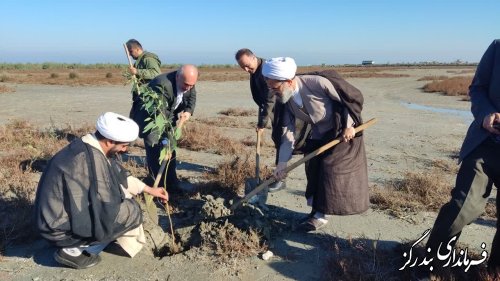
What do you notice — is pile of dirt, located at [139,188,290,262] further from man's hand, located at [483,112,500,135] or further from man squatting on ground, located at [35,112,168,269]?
man's hand, located at [483,112,500,135]

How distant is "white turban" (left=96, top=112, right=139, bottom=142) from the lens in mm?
3061

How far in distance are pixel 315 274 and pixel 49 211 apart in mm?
2071

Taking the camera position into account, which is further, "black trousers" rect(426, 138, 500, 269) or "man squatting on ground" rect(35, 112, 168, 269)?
"man squatting on ground" rect(35, 112, 168, 269)

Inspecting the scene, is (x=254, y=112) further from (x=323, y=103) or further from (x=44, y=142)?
(x=323, y=103)

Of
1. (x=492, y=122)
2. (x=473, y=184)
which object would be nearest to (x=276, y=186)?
(x=473, y=184)

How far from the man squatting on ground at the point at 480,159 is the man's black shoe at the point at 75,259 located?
267cm

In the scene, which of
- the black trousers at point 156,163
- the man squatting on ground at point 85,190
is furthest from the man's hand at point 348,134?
the black trousers at point 156,163

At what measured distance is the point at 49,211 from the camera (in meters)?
3.08

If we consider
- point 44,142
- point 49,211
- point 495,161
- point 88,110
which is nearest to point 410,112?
point 88,110

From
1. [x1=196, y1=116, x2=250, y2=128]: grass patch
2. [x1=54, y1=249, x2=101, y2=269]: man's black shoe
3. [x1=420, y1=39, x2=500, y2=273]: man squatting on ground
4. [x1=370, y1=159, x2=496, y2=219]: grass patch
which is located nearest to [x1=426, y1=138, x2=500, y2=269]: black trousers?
[x1=420, y1=39, x2=500, y2=273]: man squatting on ground

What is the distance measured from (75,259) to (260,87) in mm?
3061

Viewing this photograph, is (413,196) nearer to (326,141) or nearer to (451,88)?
(326,141)

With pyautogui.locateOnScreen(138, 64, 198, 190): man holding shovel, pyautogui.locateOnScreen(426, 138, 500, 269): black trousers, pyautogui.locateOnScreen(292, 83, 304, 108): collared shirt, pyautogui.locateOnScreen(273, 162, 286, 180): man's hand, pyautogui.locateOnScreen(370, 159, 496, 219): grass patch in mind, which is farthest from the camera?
pyautogui.locateOnScreen(370, 159, 496, 219): grass patch

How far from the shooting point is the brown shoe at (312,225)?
159 inches
